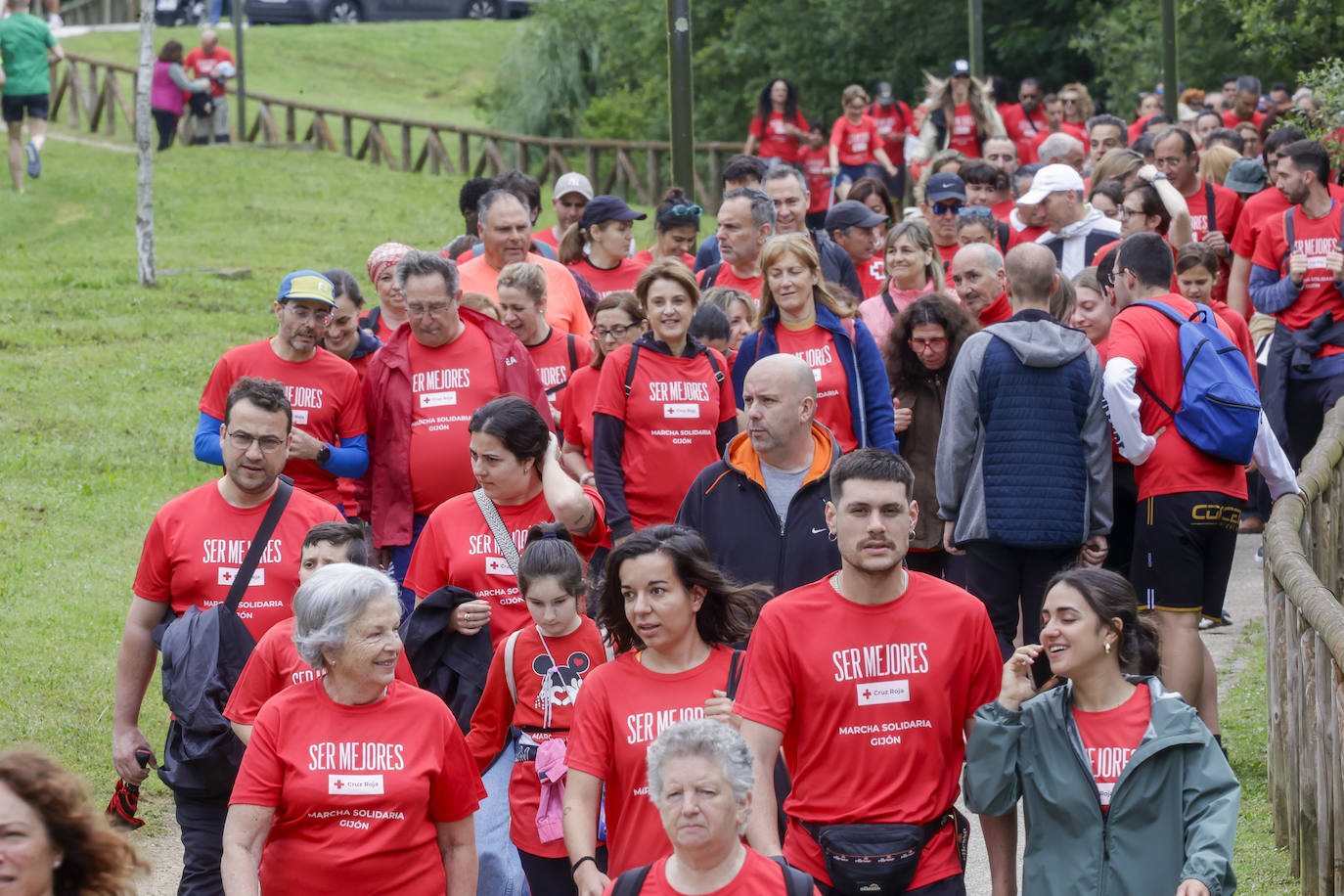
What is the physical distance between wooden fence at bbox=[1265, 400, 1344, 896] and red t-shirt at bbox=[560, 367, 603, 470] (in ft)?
10.1

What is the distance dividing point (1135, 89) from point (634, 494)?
21.0 metres

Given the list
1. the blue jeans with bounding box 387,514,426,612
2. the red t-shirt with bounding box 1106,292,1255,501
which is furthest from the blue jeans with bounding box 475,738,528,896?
the red t-shirt with bounding box 1106,292,1255,501

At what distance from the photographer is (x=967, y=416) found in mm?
7559

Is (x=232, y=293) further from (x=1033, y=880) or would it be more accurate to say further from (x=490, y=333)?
(x=1033, y=880)

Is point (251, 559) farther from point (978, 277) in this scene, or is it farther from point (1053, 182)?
point (1053, 182)

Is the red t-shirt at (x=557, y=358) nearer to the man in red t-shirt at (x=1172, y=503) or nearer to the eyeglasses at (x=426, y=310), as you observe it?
the eyeglasses at (x=426, y=310)

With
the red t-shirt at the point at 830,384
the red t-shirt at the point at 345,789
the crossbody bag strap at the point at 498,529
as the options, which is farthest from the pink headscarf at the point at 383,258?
the red t-shirt at the point at 345,789

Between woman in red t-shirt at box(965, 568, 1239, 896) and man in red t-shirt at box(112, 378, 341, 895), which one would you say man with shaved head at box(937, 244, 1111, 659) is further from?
man in red t-shirt at box(112, 378, 341, 895)

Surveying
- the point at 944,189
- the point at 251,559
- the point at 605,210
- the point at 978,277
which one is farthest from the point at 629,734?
the point at 944,189

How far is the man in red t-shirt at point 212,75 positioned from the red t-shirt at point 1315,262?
69.3 feet

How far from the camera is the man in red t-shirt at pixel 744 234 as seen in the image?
985 cm

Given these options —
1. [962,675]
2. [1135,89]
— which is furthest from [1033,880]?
[1135,89]

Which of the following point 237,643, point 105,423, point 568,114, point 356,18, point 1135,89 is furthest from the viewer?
point 356,18

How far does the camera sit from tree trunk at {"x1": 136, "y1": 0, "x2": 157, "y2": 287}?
1834cm
